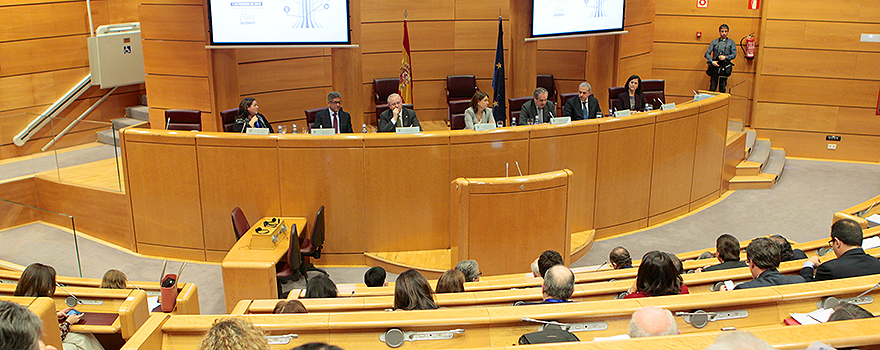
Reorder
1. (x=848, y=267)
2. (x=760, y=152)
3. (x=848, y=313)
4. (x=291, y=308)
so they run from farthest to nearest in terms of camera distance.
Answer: (x=760, y=152) → (x=848, y=267) → (x=291, y=308) → (x=848, y=313)

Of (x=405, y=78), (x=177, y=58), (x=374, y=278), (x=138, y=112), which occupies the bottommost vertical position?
(x=374, y=278)

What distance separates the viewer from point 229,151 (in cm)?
645

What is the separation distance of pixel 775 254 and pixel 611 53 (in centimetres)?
678

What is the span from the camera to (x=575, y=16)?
9.17 m

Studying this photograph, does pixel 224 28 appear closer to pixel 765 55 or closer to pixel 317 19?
pixel 317 19

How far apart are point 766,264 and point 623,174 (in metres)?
3.41

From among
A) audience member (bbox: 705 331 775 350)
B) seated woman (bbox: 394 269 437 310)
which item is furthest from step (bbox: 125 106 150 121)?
audience member (bbox: 705 331 775 350)

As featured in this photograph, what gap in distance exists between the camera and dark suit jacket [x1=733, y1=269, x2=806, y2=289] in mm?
3779

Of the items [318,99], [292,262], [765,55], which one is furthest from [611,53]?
[292,262]

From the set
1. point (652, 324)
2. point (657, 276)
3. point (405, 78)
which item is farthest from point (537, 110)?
point (652, 324)

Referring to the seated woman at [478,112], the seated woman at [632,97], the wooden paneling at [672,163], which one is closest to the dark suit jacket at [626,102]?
the seated woman at [632,97]

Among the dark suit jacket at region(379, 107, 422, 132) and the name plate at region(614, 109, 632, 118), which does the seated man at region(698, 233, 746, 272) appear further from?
the dark suit jacket at region(379, 107, 422, 132)

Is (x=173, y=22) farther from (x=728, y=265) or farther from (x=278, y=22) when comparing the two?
(x=728, y=265)

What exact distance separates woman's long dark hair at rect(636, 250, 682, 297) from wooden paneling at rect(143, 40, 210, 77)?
248 inches
